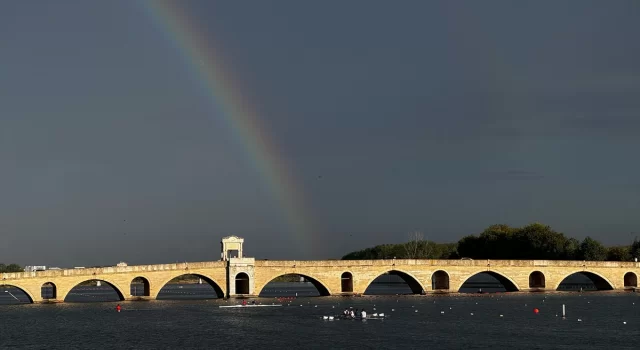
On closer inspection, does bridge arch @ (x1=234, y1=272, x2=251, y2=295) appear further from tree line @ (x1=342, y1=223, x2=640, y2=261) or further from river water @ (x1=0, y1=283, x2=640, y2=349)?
tree line @ (x1=342, y1=223, x2=640, y2=261)

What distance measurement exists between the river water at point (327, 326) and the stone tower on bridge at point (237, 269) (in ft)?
11.6

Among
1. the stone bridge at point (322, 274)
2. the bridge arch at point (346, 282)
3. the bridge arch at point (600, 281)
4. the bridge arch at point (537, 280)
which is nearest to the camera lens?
the stone bridge at point (322, 274)

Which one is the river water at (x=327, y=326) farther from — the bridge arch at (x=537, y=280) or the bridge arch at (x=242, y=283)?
the bridge arch at (x=537, y=280)

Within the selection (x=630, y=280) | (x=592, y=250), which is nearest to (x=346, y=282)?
(x=630, y=280)

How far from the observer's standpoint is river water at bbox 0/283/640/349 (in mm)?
57656

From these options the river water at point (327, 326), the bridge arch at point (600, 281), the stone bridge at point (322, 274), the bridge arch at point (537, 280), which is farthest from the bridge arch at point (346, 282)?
the bridge arch at point (600, 281)

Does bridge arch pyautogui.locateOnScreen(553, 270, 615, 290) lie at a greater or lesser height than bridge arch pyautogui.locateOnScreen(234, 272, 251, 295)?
lesser

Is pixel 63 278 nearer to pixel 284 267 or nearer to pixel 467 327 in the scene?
pixel 284 267

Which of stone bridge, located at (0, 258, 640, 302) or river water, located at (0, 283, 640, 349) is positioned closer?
river water, located at (0, 283, 640, 349)

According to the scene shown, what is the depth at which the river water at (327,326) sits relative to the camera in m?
57.7

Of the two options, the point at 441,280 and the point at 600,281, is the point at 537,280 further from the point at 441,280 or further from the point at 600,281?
the point at 441,280

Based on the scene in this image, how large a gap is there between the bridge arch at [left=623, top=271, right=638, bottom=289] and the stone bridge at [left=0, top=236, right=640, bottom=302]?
399mm

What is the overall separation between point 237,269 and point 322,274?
10293mm

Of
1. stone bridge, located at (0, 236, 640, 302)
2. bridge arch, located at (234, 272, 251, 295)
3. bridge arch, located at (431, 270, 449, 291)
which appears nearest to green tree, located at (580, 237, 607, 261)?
stone bridge, located at (0, 236, 640, 302)
